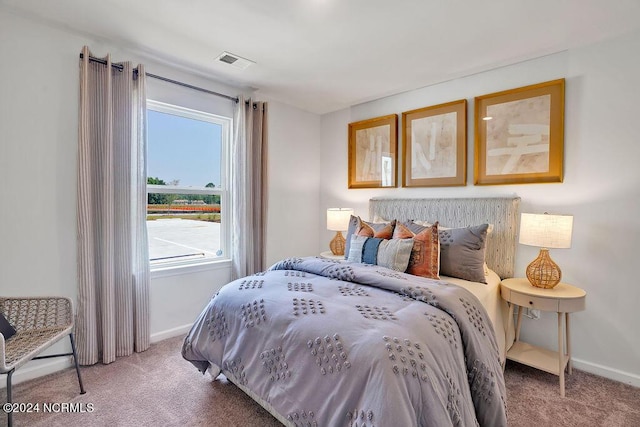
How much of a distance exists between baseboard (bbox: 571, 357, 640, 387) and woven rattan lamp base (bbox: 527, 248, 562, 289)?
2.34 ft

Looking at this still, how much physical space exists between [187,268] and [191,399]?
1311 mm

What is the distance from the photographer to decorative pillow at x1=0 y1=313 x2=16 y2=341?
182 cm

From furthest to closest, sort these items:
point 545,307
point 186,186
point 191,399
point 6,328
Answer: point 186,186 < point 545,307 < point 191,399 < point 6,328

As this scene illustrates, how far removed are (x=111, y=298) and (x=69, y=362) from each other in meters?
0.54

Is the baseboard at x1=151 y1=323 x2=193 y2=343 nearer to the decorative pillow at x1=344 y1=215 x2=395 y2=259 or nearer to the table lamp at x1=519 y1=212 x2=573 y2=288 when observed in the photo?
the decorative pillow at x1=344 y1=215 x2=395 y2=259

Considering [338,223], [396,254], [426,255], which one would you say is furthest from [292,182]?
[426,255]

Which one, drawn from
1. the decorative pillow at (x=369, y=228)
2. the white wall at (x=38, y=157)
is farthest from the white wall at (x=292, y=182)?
the white wall at (x=38, y=157)

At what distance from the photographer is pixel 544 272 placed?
2.23 m

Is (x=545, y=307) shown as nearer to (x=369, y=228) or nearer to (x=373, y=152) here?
(x=369, y=228)

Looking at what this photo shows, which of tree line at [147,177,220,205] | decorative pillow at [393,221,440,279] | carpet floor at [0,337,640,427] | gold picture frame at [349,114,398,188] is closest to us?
carpet floor at [0,337,640,427]

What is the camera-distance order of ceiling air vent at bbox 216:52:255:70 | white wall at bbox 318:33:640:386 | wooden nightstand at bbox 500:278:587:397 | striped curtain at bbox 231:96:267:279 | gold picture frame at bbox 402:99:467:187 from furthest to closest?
striped curtain at bbox 231:96:267:279 → gold picture frame at bbox 402:99:467:187 → ceiling air vent at bbox 216:52:255:70 → white wall at bbox 318:33:640:386 → wooden nightstand at bbox 500:278:587:397

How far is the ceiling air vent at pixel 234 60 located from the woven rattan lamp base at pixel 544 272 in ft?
9.15

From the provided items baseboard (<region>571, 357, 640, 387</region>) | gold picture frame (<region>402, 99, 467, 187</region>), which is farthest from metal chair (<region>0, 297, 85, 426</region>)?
baseboard (<region>571, 357, 640, 387</region>)

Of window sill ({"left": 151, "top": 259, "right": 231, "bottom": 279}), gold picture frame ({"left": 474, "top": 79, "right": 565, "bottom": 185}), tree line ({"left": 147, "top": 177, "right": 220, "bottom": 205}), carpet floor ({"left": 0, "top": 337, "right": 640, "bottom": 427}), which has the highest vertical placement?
gold picture frame ({"left": 474, "top": 79, "right": 565, "bottom": 185})
